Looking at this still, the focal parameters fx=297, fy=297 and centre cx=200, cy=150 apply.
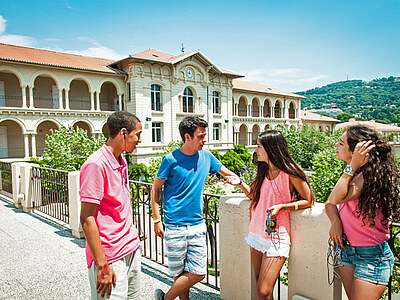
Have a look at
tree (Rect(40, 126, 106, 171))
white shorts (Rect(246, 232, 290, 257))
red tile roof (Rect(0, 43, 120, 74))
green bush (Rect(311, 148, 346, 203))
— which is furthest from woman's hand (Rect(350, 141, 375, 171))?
red tile roof (Rect(0, 43, 120, 74))

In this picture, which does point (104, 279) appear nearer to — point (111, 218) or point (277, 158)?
point (111, 218)

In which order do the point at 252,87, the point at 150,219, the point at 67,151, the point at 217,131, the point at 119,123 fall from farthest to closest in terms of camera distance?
the point at 252,87 → the point at 217,131 → the point at 67,151 → the point at 150,219 → the point at 119,123

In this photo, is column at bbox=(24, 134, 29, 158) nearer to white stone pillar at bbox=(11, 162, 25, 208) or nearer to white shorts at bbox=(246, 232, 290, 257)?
white stone pillar at bbox=(11, 162, 25, 208)

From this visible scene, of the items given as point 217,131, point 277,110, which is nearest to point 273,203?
point 217,131

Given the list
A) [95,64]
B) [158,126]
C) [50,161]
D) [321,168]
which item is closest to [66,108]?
[95,64]

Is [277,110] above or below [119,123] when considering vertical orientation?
above

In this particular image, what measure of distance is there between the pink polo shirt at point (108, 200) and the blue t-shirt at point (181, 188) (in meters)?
0.62

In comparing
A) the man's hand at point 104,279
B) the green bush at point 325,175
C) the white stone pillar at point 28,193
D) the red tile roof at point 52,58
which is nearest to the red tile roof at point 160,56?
the red tile roof at point 52,58

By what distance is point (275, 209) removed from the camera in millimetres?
2570

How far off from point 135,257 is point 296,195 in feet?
5.14

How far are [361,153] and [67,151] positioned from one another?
1599 centimetres

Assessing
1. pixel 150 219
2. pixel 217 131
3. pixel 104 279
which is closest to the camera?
pixel 104 279

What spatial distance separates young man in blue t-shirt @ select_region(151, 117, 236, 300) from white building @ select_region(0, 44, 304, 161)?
2351 centimetres

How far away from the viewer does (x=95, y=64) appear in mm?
27016
